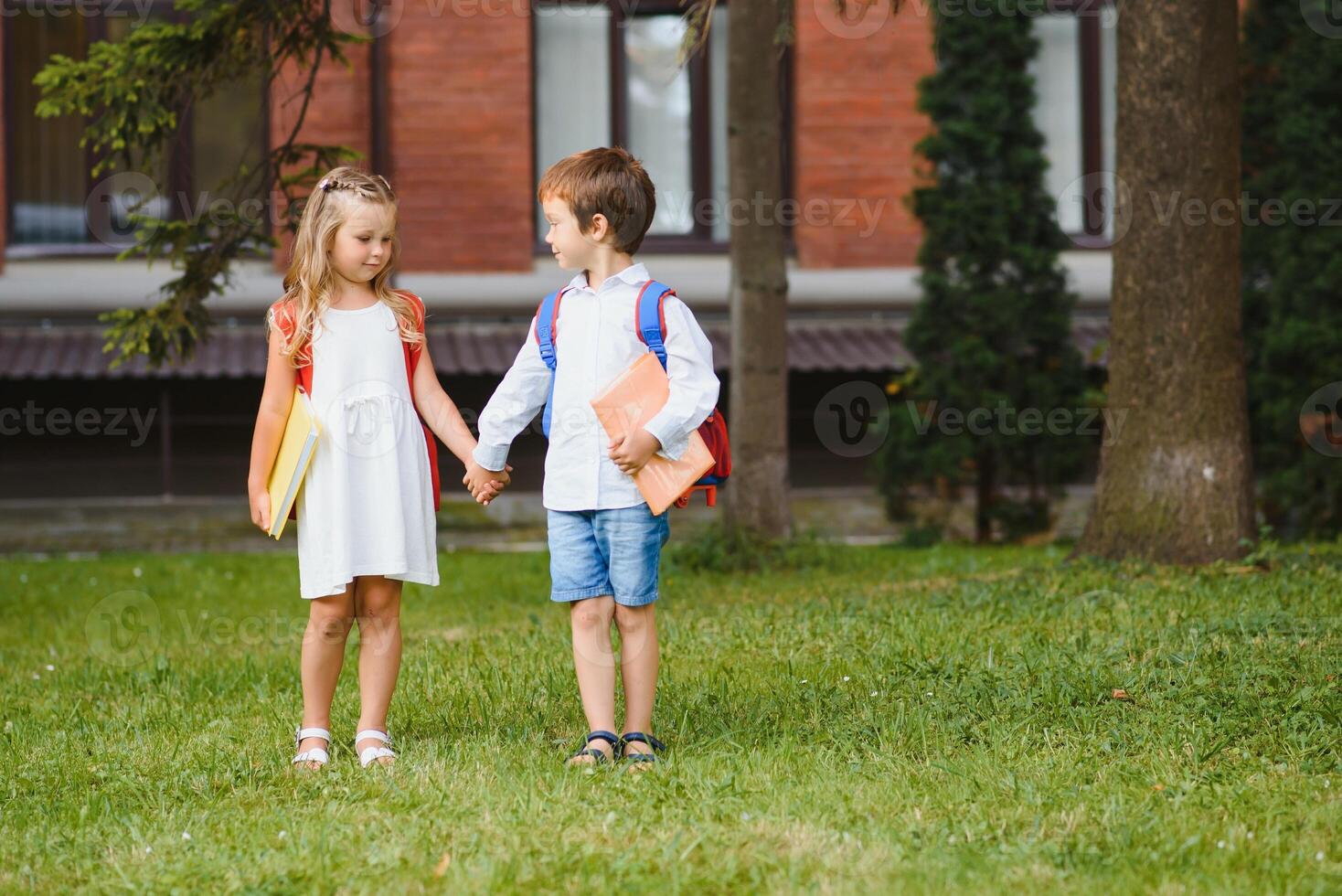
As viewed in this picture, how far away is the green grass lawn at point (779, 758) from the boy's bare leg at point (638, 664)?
0.56ft

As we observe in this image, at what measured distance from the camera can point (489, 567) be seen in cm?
1022

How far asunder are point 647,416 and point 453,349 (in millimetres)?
8815

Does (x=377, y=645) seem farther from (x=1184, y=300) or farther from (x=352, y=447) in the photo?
(x=1184, y=300)

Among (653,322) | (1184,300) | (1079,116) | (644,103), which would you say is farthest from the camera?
(1079,116)

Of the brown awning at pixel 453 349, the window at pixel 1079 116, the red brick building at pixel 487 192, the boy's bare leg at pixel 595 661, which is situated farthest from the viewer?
the window at pixel 1079 116

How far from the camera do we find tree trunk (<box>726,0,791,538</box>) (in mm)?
9102

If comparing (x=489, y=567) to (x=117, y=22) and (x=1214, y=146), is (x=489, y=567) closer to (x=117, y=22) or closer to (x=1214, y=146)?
(x=1214, y=146)

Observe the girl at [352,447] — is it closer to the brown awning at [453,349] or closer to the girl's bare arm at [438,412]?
the girl's bare arm at [438,412]

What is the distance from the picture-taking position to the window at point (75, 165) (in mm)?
12898

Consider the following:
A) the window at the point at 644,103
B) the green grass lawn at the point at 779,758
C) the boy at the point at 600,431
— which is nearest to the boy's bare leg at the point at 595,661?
the boy at the point at 600,431

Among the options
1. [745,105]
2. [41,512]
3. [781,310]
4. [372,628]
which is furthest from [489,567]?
[372,628]

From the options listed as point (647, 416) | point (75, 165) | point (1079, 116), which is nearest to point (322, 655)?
point (647, 416)

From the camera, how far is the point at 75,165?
13109mm

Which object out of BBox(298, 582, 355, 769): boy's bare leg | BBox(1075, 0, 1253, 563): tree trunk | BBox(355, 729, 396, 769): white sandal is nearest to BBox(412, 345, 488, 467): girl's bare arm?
BBox(298, 582, 355, 769): boy's bare leg
